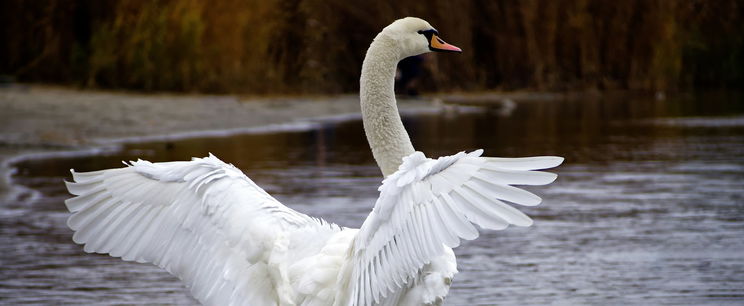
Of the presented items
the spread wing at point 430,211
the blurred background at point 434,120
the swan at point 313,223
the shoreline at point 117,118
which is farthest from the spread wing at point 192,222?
the shoreline at point 117,118

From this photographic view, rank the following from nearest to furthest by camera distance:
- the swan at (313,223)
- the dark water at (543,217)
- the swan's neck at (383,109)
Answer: the swan at (313,223)
the swan's neck at (383,109)
the dark water at (543,217)

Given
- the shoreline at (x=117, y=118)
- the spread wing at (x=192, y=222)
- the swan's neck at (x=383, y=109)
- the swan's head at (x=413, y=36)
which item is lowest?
the shoreline at (x=117, y=118)

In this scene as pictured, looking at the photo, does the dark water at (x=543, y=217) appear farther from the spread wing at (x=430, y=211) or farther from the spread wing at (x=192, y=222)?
the spread wing at (x=430, y=211)

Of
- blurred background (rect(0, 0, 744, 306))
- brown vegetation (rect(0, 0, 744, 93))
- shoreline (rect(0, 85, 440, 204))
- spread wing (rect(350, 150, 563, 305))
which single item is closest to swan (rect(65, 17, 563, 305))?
spread wing (rect(350, 150, 563, 305))

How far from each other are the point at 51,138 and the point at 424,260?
39.2ft

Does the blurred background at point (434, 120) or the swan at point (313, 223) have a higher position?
the swan at point (313, 223)

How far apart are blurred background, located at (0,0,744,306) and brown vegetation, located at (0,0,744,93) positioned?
0.14 feet

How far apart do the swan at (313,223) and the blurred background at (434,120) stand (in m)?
1.62

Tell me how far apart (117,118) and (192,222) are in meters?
13.2

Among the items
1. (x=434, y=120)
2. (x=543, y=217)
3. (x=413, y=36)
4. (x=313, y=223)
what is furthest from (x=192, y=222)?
(x=434, y=120)

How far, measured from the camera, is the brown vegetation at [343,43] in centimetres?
2353

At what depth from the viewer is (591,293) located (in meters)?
6.78

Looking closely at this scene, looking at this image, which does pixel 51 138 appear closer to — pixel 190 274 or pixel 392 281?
pixel 190 274

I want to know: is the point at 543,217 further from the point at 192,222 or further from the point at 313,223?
the point at 192,222
